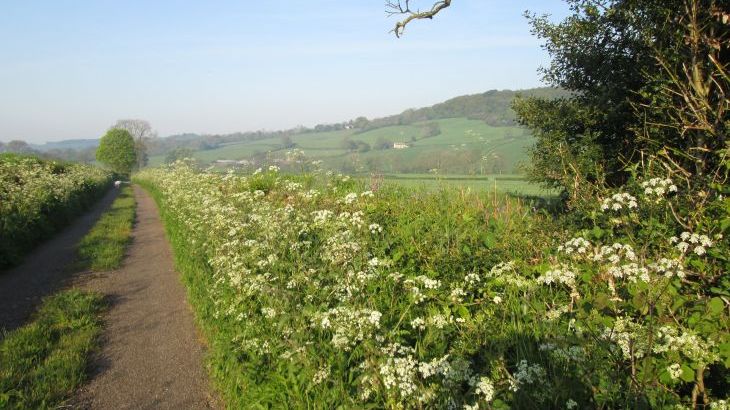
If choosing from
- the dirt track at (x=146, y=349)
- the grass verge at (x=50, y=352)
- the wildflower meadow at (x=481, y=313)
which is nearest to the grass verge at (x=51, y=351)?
the grass verge at (x=50, y=352)

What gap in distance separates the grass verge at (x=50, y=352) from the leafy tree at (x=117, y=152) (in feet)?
302

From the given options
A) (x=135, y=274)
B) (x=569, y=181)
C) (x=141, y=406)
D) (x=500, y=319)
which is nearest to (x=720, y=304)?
(x=500, y=319)

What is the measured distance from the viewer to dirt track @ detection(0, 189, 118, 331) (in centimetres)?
791

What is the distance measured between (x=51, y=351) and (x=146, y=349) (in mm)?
1263

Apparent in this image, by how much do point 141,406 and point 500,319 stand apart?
4329 millimetres

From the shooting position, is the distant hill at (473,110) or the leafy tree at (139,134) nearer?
the distant hill at (473,110)

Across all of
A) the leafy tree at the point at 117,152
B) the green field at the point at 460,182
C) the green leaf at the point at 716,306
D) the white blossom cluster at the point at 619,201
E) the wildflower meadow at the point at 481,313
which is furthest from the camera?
the leafy tree at the point at 117,152

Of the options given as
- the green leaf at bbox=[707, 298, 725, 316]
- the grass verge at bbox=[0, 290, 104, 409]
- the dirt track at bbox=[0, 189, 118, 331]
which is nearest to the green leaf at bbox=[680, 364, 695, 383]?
the green leaf at bbox=[707, 298, 725, 316]

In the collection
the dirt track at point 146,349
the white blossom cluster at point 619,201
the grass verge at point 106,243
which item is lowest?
the dirt track at point 146,349

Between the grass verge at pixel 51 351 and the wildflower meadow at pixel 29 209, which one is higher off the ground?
the wildflower meadow at pixel 29 209

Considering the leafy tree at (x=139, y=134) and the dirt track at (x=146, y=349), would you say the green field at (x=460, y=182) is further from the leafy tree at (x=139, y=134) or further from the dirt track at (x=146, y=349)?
the leafy tree at (x=139, y=134)

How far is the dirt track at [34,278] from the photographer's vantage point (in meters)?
7.91

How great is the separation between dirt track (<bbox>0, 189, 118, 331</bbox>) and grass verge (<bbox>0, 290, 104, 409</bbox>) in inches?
15.0

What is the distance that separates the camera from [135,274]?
10758 mm
